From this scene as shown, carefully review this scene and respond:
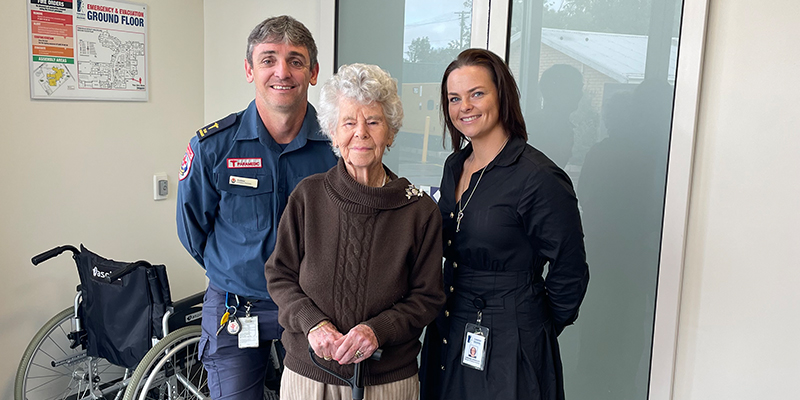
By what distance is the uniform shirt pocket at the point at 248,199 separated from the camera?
71.0 inches

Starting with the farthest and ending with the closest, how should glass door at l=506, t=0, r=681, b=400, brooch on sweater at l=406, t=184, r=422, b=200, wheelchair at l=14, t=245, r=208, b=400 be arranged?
wheelchair at l=14, t=245, r=208, b=400
glass door at l=506, t=0, r=681, b=400
brooch on sweater at l=406, t=184, r=422, b=200

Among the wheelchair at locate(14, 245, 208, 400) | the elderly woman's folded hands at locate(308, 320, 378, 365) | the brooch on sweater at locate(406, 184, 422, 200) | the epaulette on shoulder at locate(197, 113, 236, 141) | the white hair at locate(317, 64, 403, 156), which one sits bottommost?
the wheelchair at locate(14, 245, 208, 400)

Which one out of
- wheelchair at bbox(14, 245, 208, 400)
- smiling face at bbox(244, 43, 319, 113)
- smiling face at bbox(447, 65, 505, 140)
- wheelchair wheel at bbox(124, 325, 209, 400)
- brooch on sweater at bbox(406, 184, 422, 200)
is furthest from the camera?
wheelchair at bbox(14, 245, 208, 400)

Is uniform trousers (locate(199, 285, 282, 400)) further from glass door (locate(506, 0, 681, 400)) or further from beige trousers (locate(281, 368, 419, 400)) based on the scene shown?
glass door (locate(506, 0, 681, 400))

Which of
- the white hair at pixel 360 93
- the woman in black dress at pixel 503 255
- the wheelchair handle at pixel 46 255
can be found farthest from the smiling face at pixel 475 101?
the wheelchair handle at pixel 46 255

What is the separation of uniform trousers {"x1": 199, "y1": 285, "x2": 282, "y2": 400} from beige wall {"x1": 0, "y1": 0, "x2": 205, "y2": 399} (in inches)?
48.8

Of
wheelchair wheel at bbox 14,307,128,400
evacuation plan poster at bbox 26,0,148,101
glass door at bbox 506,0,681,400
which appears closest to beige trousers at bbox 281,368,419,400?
glass door at bbox 506,0,681,400

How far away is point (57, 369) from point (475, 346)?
220cm

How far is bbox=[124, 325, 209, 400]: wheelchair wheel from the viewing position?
7.31ft

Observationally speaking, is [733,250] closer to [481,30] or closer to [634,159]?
[634,159]

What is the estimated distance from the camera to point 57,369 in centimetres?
272

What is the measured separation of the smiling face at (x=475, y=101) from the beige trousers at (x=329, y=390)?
0.73m

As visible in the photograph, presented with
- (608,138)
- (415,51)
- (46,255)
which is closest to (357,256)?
(608,138)

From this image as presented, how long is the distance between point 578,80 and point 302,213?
132 centimetres
